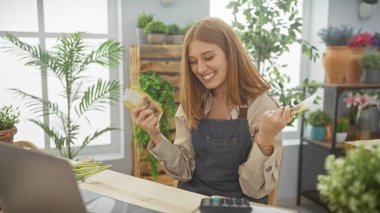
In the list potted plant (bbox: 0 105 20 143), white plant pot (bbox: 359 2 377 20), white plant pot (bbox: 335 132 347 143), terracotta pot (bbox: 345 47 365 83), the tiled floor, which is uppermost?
white plant pot (bbox: 359 2 377 20)

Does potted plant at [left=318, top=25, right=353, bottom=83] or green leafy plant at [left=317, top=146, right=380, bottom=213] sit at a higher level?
potted plant at [left=318, top=25, right=353, bottom=83]

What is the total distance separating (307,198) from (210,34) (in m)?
2.31

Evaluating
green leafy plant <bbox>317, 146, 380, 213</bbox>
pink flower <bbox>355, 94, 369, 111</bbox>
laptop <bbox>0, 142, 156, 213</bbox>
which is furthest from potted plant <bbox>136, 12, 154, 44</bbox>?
green leafy plant <bbox>317, 146, 380, 213</bbox>

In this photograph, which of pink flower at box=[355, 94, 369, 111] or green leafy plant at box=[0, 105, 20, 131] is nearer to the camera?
green leafy plant at box=[0, 105, 20, 131]

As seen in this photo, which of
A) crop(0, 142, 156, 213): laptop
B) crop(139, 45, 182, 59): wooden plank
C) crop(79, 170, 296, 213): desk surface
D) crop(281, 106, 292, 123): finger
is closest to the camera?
crop(0, 142, 156, 213): laptop

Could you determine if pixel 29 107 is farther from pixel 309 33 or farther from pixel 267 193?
pixel 309 33

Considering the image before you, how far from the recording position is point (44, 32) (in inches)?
109

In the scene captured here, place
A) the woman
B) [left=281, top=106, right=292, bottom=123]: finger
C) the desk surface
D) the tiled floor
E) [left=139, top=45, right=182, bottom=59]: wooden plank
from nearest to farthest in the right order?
the desk surface
[left=281, top=106, right=292, bottom=123]: finger
the woman
[left=139, top=45, right=182, bottom=59]: wooden plank
the tiled floor

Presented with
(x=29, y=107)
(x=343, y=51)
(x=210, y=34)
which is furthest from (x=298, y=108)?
(x=29, y=107)

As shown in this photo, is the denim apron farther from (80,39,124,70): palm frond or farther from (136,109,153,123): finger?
(80,39,124,70): palm frond

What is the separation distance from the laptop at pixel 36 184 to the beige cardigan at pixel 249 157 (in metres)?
0.76

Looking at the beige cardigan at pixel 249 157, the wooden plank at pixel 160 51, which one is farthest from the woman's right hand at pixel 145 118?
the wooden plank at pixel 160 51

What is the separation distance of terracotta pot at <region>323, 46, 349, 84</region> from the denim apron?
1617 millimetres

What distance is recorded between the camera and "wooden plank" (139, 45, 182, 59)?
2585mm
